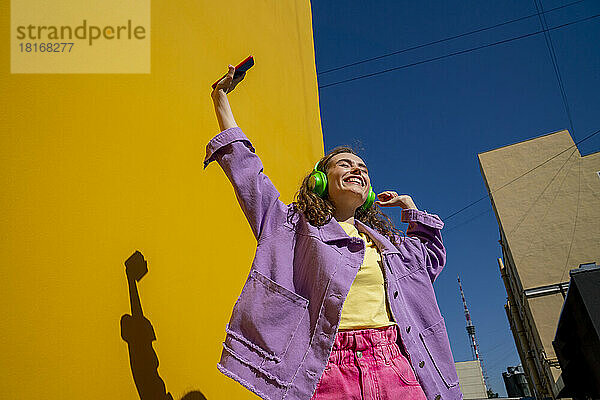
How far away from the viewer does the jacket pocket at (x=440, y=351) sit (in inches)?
65.6

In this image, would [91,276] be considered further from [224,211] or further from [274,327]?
[224,211]

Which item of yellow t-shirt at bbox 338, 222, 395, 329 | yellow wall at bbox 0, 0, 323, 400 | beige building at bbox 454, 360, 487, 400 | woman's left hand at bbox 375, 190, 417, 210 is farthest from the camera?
beige building at bbox 454, 360, 487, 400

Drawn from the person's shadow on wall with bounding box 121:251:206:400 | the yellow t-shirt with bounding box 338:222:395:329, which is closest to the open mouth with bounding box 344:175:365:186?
the yellow t-shirt with bounding box 338:222:395:329

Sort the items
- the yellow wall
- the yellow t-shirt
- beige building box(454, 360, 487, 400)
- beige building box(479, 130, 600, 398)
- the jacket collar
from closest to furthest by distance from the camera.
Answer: the yellow wall, the yellow t-shirt, the jacket collar, beige building box(479, 130, 600, 398), beige building box(454, 360, 487, 400)

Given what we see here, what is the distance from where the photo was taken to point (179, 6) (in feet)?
7.00

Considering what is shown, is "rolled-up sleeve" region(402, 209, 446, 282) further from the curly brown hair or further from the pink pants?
the pink pants

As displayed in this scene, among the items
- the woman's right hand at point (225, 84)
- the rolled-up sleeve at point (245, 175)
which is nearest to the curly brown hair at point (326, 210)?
the rolled-up sleeve at point (245, 175)

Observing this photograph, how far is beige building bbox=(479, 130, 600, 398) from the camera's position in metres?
13.2

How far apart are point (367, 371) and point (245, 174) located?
0.71 metres

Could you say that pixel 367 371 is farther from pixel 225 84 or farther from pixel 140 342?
pixel 225 84

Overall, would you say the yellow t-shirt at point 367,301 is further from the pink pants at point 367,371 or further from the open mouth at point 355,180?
the open mouth at point 355,180

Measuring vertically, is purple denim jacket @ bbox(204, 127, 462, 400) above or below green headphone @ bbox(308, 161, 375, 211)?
below

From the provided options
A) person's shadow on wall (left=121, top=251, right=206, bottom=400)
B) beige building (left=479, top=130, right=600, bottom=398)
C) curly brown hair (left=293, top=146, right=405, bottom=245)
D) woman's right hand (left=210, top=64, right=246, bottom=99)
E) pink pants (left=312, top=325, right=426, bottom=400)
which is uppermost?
beige building (left=479, top=130, right=600, bottom=398)

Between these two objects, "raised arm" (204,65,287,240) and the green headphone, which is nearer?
"raised arm" (204,65,287,240)
